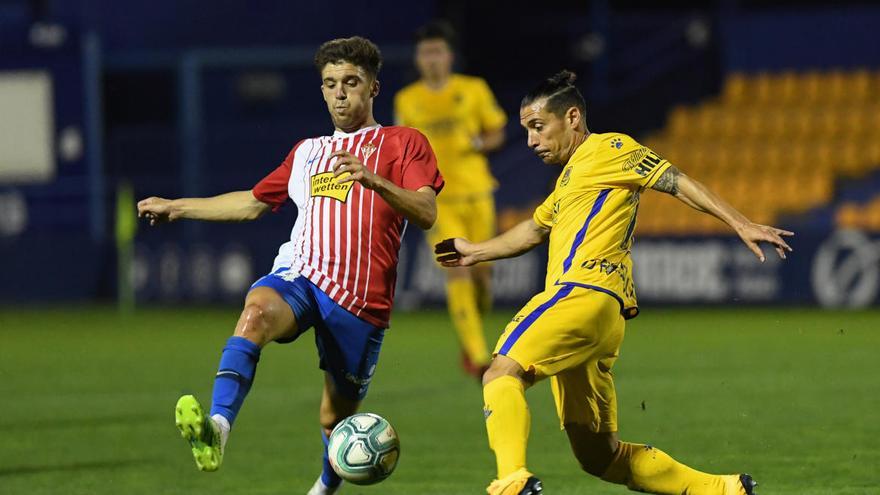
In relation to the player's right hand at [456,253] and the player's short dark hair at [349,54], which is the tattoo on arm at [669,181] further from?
the player's short dark hair at [349,54]

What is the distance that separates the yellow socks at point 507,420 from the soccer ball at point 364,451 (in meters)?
0.68

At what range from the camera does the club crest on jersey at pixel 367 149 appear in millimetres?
6152

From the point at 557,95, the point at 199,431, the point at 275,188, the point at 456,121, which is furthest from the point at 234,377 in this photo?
the point at 456,121

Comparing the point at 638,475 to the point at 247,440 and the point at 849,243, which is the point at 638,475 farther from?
the point at 849,243

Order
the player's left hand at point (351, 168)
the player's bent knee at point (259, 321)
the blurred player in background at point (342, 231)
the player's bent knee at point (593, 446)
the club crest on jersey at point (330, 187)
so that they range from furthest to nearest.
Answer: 1. the club crest on jersey at point (330, 187)
2. the blurred player in background at point (342, 231)
3. the player's bent knee at point (259, 321)
4. the player's bent knee at point (593, 446)
5. the player's left hand at point (351, 168)

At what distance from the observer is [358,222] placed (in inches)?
241

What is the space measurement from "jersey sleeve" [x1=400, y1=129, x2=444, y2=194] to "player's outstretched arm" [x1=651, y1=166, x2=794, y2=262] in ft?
3.07

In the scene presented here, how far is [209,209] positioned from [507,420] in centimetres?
181

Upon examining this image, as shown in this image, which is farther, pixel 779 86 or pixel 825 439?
pixel 779 86

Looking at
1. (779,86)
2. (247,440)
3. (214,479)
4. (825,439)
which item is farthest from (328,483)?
(779,86)

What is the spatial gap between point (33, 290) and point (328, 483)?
52.2 ft

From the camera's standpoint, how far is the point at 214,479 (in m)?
7.28

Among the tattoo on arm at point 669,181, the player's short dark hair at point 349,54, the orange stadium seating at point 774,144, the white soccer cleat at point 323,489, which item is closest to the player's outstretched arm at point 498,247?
the tattoo on arm at point 669,181

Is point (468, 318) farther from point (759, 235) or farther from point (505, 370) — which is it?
point (759, 235)
